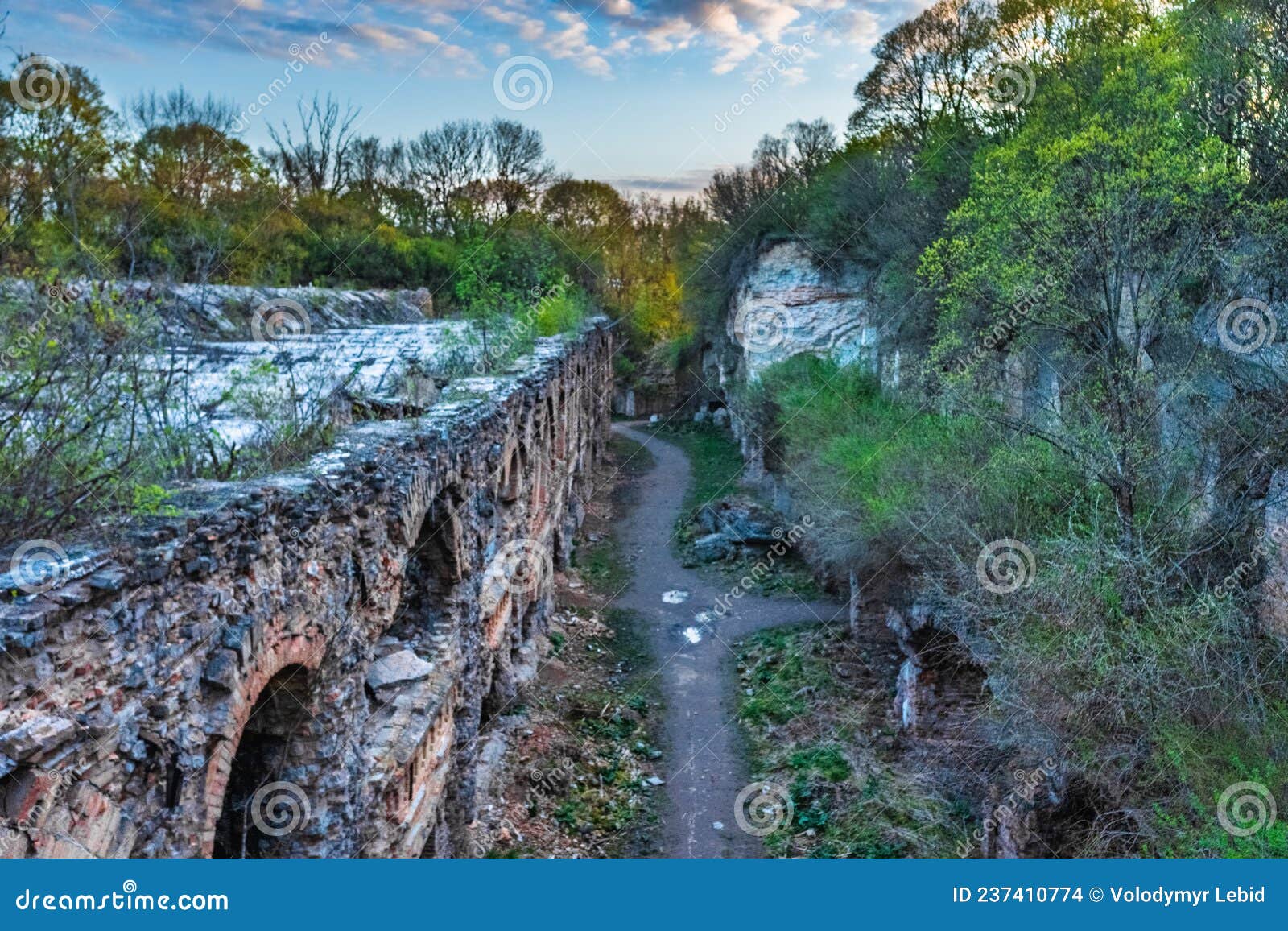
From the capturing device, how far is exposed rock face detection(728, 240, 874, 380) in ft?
78.8

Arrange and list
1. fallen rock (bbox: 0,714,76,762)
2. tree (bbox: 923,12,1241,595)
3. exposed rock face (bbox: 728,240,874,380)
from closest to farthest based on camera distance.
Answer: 1. fallen rock (bbox: 0,714,76,762)
2. tree (bbox: 923,12,1241,595)
3. exposed rock face (bbox: 728,240,874,380)

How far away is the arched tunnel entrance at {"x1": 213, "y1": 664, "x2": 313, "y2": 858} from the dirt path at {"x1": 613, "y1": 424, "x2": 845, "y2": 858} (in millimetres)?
4645

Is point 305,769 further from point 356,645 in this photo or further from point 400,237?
point 400,237

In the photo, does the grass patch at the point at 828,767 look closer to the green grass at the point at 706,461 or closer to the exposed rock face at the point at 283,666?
the exposed rock face at the point at 283,666

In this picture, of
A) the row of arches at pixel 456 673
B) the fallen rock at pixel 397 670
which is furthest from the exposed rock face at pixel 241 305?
the fallen rock at pixel 397 670

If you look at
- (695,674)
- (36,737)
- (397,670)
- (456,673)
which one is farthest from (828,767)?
(36,737)

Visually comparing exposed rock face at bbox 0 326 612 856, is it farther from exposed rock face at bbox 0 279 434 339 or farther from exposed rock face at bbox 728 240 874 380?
exposed rock face at bbox 728 240 874 380

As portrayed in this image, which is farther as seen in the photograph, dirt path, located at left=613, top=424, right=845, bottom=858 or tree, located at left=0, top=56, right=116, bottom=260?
dirt path, located at left=613, top=424, right=845, bottom=858

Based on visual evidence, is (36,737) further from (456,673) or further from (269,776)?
(456,673)

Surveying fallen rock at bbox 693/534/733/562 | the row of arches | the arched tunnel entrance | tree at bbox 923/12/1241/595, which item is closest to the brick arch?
the row of arches

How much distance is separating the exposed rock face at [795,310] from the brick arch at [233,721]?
64.4 feet

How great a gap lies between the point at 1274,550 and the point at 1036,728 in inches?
100

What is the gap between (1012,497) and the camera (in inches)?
395

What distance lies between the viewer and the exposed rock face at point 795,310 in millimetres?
24031
